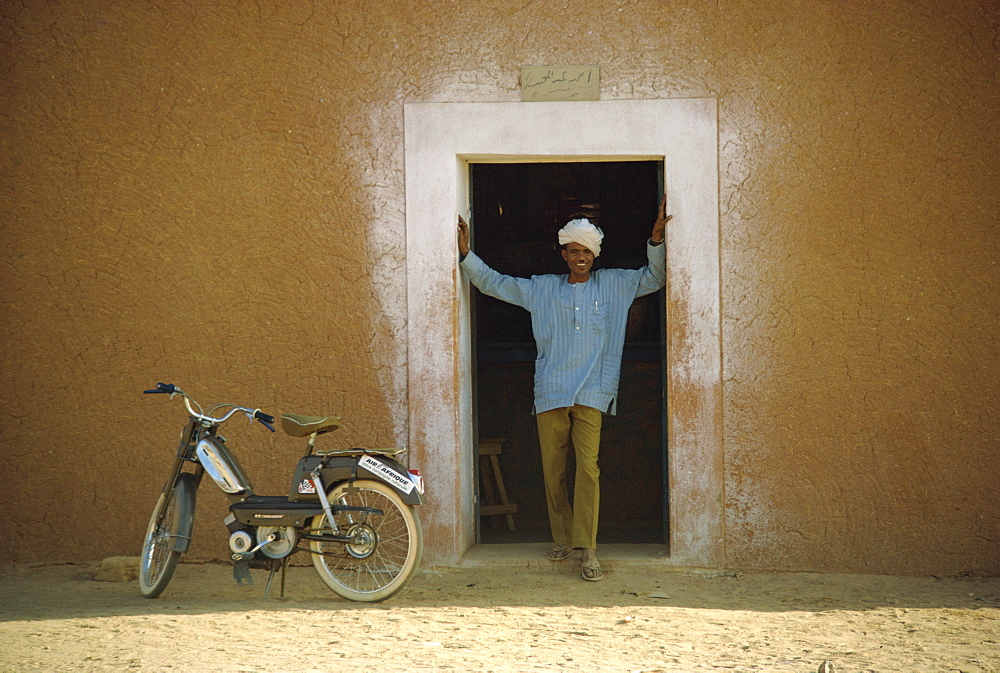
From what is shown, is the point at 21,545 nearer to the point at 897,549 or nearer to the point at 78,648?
the point at 78,648

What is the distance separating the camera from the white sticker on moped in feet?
14.9

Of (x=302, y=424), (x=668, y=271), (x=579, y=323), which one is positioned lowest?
(x=302, y=424)

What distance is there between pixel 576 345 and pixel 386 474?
1.37 m

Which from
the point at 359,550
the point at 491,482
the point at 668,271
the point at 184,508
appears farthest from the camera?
the point at 491,482

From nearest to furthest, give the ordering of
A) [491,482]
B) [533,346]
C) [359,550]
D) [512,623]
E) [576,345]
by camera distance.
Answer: [512,623] < [359,550] < [576,345] < [491,482] < [533,346]

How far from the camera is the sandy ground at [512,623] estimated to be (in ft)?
12.3

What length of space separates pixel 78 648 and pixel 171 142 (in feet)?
8.93

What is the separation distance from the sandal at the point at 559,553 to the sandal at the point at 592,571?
22cm

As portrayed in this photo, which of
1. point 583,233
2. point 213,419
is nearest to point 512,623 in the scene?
point 213,419

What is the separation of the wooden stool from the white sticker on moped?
190 centimetres

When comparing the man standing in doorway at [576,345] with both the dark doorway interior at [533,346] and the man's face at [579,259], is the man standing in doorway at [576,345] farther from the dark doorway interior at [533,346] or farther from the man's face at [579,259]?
the dark doorway interior at [533,346]

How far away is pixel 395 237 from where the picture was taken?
5258 millimetres

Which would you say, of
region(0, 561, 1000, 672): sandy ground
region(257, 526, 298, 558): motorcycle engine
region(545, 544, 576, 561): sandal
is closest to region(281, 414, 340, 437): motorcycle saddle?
region(257, 526, 298, 558): motorcycle engine

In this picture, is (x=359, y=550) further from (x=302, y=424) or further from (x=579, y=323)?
(x=579, y=323)
